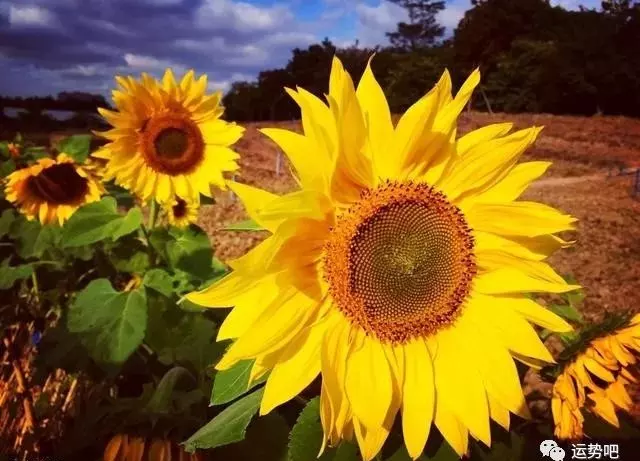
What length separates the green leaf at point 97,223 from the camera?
126 cm

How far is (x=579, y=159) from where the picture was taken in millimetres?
1326

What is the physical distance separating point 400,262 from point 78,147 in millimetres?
1187

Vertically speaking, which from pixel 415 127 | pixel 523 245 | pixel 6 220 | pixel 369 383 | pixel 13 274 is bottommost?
pixel 13 274

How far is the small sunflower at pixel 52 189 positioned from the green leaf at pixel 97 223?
22cm

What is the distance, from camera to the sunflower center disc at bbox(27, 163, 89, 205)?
151 centimetres

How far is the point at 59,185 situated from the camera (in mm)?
1538

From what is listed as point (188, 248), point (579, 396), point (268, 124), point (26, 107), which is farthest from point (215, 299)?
point (26, 107)

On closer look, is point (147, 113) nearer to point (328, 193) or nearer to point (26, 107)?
point (26, 107)

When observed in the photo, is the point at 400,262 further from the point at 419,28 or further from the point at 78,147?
the point at 78,147

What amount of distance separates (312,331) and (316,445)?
111 mm

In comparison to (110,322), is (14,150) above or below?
above

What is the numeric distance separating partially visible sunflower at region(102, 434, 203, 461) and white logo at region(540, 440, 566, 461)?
0.40m

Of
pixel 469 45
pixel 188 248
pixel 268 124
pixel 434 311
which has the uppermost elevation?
pixel 469 45

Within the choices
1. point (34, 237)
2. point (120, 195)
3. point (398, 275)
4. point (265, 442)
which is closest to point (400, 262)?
point (398, 275)
